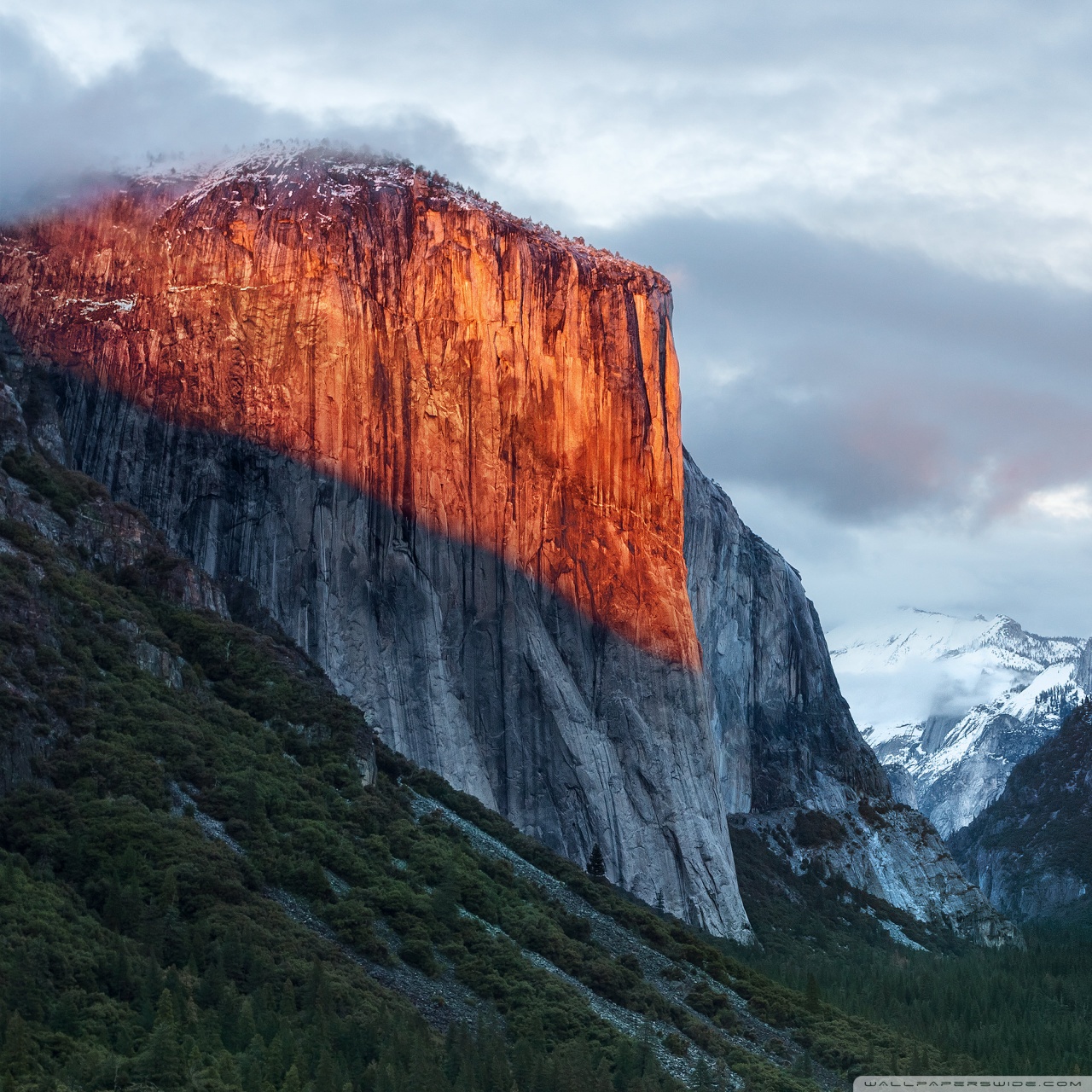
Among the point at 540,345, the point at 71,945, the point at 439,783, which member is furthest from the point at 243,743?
the point at 540,345

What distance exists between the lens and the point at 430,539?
154 m

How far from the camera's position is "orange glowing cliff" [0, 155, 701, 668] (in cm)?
15338

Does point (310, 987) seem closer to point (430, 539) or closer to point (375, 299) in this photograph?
point (430, 539)

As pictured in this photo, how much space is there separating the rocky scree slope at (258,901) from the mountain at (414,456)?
1263cm

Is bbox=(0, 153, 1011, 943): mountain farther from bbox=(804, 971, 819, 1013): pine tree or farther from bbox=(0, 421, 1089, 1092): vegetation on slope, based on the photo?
bbox=(804, 971, 819, 1013): pine tree

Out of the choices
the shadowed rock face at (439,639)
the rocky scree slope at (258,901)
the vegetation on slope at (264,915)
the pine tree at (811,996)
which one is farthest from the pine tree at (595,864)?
the pine tree at (811,996)

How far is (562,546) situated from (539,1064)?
232 feet

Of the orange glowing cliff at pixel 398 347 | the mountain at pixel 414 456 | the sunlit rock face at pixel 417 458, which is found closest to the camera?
the mountain at pixel 414 456

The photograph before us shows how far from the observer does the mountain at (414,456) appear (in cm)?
15025

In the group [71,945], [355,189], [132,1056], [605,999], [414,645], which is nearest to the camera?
[132,1056]

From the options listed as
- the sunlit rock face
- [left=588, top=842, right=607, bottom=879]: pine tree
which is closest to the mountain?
the sunlit rock face

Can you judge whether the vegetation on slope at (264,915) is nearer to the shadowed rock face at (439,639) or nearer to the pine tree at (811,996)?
the pine tree at (811,996)

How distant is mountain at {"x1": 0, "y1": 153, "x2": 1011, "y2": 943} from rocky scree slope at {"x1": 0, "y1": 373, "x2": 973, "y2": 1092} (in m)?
12.6

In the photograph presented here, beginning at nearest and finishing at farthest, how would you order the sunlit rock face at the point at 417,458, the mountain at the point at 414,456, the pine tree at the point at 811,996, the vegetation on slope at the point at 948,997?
the pine tree at the point at 811,996, the vegetation on slope at the point at 948,997, the mountain at the point at 414,456, the sunlit rock face at the point at 417,458
